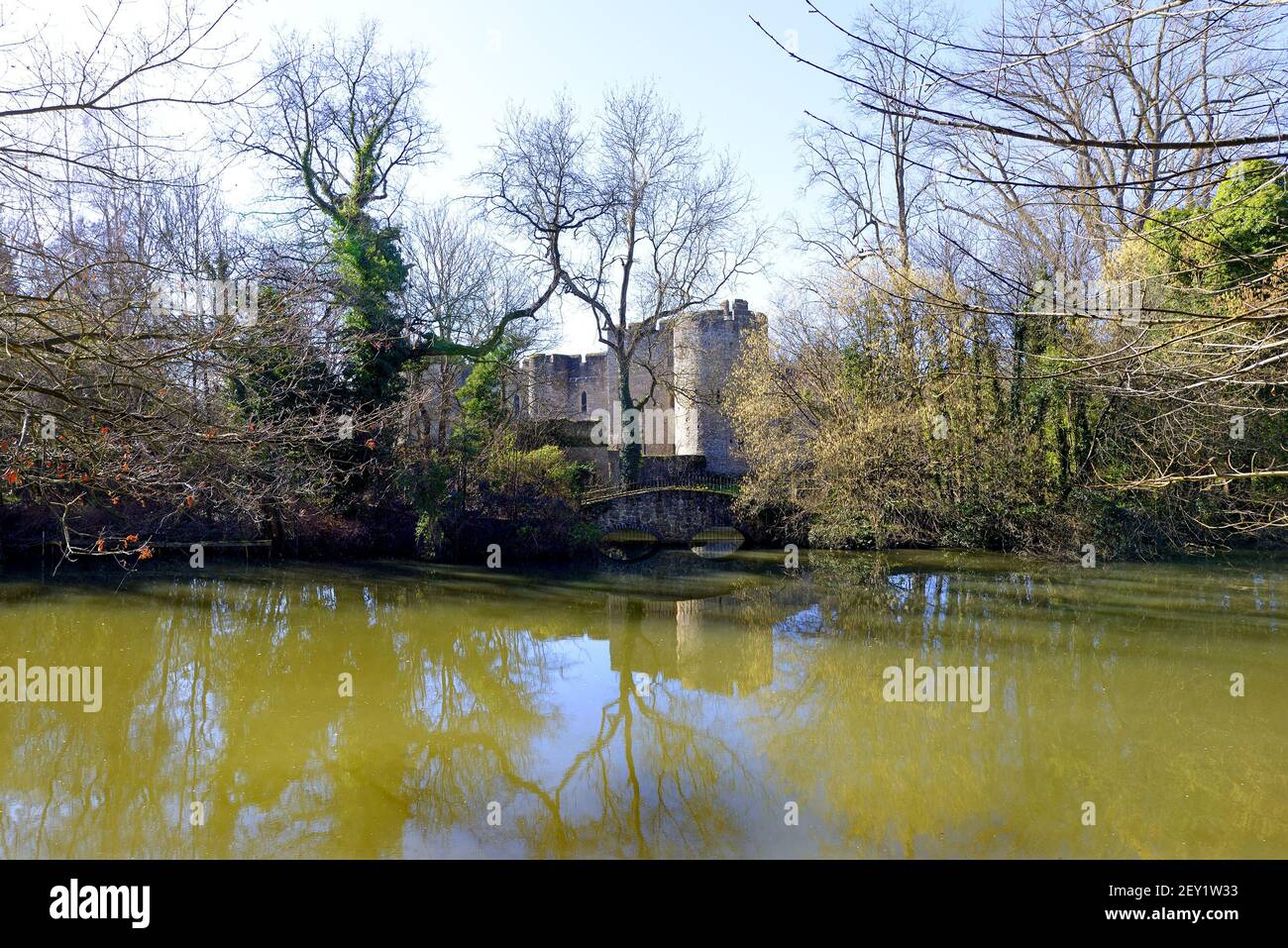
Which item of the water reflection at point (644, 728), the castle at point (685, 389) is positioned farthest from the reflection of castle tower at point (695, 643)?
the castle at point (685, 389)

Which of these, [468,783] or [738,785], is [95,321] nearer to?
[468,783]

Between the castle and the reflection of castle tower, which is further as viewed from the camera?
the castle

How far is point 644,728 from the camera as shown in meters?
6.89

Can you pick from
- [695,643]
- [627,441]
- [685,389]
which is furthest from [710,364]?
[695,643]

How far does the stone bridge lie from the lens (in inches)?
754

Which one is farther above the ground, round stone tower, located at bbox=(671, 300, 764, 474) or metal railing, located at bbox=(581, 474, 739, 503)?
round stone tower, located at bbox=(671, 300, 764, 474)

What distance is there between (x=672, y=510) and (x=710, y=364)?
8.19 m

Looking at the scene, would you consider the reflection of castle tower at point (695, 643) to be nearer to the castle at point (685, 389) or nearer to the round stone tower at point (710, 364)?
the castle at point (685, 389)

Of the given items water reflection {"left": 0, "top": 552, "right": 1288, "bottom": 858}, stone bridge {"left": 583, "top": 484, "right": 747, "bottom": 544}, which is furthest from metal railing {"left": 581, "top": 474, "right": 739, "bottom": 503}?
water reflection {"left": 0, "top": 552, "right": 1288, "bottom": 858}

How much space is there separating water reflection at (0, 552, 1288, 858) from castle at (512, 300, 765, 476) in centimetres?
1150

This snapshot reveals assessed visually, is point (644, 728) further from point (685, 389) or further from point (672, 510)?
point (685, 389)

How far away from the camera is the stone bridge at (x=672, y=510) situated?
19.2 metres

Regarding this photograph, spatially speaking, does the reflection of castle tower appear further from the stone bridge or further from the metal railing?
the metal railing
